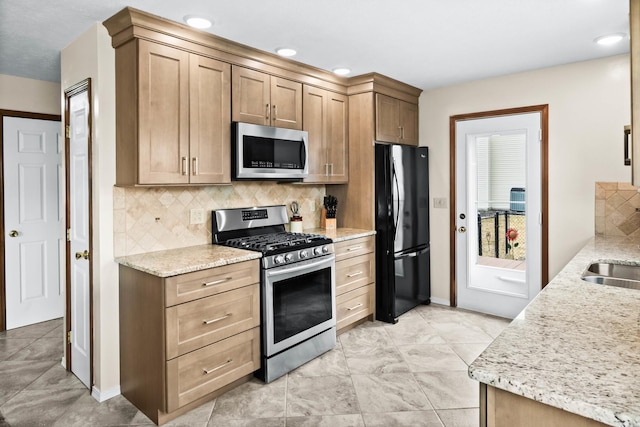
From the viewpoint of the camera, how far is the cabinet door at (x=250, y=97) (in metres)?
2.96

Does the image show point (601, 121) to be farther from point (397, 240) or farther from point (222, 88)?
point (222, 88)

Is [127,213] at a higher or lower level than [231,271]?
higher

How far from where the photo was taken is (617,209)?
3424mm

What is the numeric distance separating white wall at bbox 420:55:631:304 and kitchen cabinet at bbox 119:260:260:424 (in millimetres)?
2817

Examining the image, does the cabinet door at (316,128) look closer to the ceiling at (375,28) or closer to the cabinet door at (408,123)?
the ceiling at (375,28)

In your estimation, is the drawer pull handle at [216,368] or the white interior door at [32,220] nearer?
the drawer pull handle at [216,368]

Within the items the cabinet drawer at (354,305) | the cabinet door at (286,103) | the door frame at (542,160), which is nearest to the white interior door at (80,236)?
the cabinet door at (286,103)

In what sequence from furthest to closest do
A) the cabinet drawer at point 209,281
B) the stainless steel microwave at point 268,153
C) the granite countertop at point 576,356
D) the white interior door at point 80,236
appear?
the stainless steel microwave at point 268,153 < the white interior door at point 80,236 < the cabinet drawer at point 209,281 < the granite countertop at point 576,356

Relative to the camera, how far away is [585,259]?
8.07 feet

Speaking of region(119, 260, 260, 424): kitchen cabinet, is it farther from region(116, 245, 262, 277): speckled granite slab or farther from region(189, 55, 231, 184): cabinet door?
region(189, 55, 231, 184): cabinet door

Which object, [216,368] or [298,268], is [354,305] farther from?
[216,368]

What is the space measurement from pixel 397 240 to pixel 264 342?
174 centimetres

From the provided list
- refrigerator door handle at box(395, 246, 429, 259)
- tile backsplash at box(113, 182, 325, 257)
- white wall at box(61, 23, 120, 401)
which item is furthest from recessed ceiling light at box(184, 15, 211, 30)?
refrigerator door handle at box(395, 246, 429, 259)

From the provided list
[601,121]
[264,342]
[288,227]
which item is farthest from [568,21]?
[264,342]
